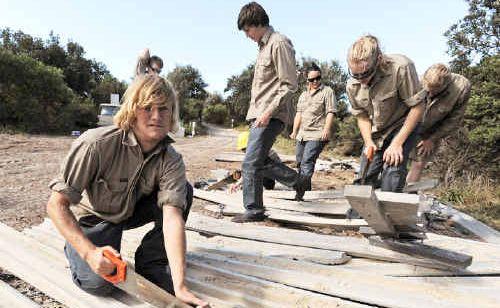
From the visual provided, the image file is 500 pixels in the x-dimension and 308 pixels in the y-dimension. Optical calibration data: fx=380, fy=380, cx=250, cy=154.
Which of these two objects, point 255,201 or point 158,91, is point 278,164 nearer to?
point 255,201

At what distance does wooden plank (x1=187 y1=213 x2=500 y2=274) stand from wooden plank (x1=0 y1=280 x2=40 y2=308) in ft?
4.68

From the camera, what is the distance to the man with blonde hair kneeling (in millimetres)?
1754

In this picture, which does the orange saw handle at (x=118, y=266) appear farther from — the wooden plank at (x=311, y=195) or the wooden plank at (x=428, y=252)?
the wooden plank at (x=311, y=195)

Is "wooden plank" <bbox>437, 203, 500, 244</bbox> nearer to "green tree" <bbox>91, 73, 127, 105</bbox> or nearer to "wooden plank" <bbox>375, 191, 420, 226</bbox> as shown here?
"wooden plank" <bbox>375, 191, 420, 226</bbox>

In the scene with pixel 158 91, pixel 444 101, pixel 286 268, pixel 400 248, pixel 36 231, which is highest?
pixel 444 101

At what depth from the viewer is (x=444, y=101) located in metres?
3.79

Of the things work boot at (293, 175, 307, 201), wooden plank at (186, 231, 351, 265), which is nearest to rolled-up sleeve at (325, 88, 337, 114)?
work boot at (293, 175, 307, 201)

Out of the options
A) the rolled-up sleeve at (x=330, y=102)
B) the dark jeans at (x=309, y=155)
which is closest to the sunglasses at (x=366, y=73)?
the dark jeans at (x=309, y=155)

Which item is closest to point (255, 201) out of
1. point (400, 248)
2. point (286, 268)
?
point (286, 268)

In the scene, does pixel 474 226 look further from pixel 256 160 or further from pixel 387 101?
pixel 256 160

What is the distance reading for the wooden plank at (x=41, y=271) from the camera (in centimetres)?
194

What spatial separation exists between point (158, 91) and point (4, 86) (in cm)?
1498

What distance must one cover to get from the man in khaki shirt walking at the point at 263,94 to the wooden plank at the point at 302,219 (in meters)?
0.21

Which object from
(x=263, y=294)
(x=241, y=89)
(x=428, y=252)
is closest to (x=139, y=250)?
(x=263, y=294)
